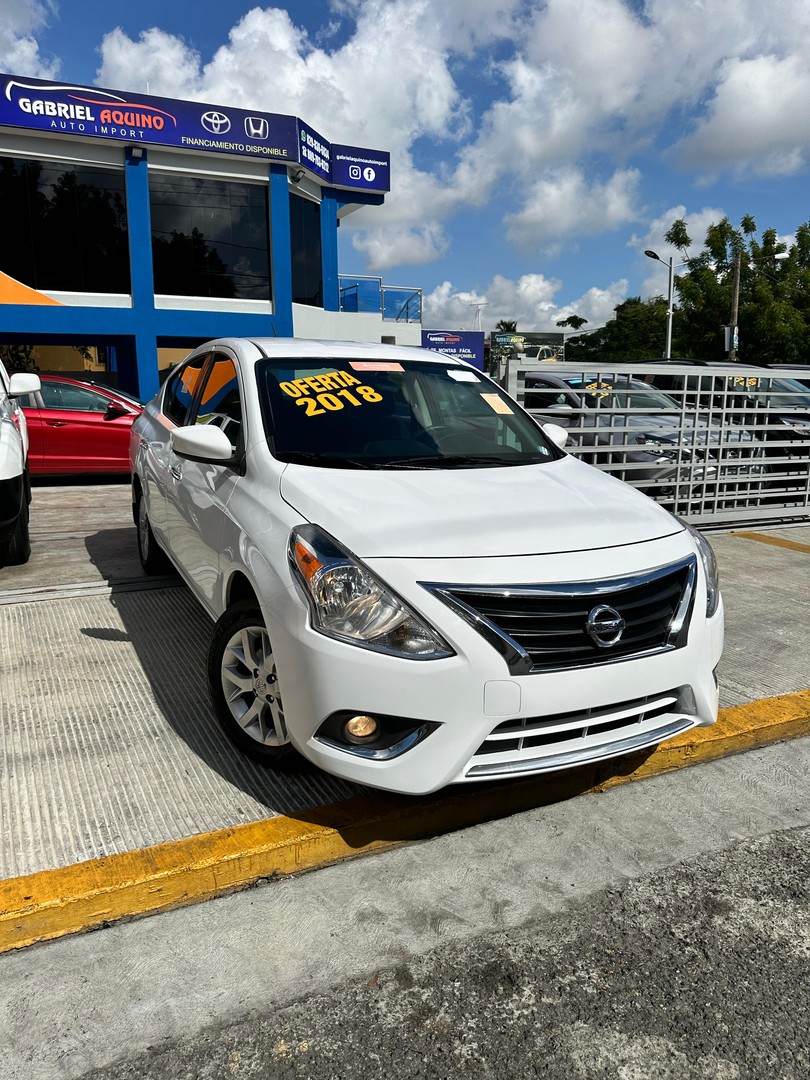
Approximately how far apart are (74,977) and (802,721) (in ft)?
10.2

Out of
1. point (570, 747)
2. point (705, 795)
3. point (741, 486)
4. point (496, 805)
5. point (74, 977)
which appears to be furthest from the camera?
point (741, 486)

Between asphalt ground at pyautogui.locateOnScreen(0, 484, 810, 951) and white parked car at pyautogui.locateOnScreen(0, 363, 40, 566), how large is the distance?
0.69 meters

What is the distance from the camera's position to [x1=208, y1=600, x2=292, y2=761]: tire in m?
3.00

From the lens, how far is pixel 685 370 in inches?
270

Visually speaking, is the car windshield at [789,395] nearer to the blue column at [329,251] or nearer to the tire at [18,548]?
the tire at [18,548]

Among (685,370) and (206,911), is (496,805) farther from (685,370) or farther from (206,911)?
(685,370)

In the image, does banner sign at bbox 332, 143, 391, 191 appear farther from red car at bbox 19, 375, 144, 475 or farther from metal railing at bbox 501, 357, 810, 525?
metal railing at bbox 501, 357, 810, 525

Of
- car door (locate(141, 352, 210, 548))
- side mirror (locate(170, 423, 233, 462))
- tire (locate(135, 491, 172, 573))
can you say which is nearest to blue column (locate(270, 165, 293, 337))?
tire (locate(135, 491, 172, 573))

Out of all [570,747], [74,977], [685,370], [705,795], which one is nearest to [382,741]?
[570,747]

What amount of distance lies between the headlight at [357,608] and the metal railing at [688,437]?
433cm

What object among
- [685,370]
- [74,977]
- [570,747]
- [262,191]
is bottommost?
[74,977]

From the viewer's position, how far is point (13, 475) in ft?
18.4

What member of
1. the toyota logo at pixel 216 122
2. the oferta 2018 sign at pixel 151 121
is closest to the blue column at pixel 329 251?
the oferta 2018 sign at pixel 151 121

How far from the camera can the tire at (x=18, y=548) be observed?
620cm
